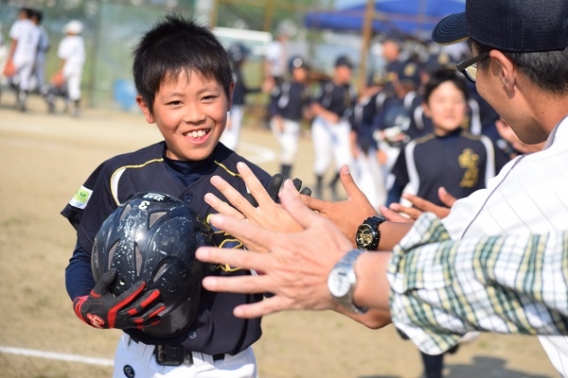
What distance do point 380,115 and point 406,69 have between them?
2296 mm

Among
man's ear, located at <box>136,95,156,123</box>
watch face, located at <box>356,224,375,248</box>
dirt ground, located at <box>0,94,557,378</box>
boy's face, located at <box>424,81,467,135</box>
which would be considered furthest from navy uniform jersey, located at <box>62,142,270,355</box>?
boy's face, located at <box>424,81,467,135</box>

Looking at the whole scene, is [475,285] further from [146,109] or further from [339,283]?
[146,109]

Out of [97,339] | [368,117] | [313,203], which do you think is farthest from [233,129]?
[313,203]

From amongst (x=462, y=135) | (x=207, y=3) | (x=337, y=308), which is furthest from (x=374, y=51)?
(x=337, y=308)

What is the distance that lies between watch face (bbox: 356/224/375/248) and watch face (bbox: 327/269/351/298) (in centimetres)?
119

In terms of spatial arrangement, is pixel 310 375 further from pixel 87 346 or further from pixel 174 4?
pixel 174 4

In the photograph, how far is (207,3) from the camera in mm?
29406

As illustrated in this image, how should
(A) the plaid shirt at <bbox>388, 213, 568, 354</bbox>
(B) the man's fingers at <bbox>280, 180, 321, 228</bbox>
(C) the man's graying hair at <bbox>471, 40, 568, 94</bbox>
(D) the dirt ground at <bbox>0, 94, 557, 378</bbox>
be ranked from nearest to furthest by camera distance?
(A) the plaid shirt at <bbox>388, 213, 568, 354</bbox> → (B) the man's fingers at <bbox>280, 180, 321, 228</bbox> → (C) the man's graying hair at <bbox>471, 40, 568, 94</bbox> → (D) the dirt ground at <bbox>0, 94, 557, 378</bbox>

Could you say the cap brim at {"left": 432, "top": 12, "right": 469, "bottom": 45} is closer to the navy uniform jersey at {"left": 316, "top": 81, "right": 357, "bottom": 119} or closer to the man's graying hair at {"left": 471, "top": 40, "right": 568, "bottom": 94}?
the man's graying hair at {"left": 471, "top": 40, "right": 568, "bottom": 94}

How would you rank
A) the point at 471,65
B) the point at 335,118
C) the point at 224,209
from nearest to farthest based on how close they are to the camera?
the point at 224,209 < the point at 471,65 < the point at 335,118

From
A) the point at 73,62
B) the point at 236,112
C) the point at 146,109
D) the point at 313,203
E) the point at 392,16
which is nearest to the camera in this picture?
the point at 313,203

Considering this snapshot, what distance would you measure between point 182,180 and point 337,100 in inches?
481

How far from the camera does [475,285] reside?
2.08 m

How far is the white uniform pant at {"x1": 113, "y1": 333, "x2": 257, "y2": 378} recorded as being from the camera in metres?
3.50
